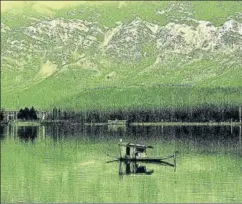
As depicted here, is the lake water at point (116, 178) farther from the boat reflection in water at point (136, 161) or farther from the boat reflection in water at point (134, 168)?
the boat reflection in water at point (136, 161)

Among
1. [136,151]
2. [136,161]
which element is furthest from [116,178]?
[136,151]

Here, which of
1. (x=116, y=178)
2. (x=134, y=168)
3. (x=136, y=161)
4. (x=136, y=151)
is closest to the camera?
(x=116, y=178)

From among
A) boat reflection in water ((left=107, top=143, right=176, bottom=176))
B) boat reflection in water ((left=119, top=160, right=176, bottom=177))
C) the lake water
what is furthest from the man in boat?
the lake water

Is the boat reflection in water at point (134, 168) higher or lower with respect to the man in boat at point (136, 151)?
lower

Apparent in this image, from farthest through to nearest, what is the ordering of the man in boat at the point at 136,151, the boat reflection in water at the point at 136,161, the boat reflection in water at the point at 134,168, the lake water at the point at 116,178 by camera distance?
the man in boat at the point at 136,151
the boat reflection in water at the point at 136,161
the boat reflection in water at the point at 134,168
the lake water at the point at 116,178

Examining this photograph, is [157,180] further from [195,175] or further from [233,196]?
[233,196]

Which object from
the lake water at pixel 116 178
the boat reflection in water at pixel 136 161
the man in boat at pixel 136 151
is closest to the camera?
the lake water at pixel 116 178

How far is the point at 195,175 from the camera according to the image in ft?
222

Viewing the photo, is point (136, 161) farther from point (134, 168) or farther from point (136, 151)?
point (134, 168)

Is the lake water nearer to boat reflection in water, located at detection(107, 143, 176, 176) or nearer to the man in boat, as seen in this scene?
boat reflection in water, located at detection(107, 143, 176, 176)

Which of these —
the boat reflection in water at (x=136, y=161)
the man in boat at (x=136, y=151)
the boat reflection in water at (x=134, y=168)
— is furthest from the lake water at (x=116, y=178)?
the man in boat at (x=136, y=151)

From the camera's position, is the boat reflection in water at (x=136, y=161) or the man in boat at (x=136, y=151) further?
the man in boat at (x=136, y=151)

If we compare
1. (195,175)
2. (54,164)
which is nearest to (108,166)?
(54,164)

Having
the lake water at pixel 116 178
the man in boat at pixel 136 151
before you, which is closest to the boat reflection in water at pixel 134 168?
the lake water at pixel 116 178
